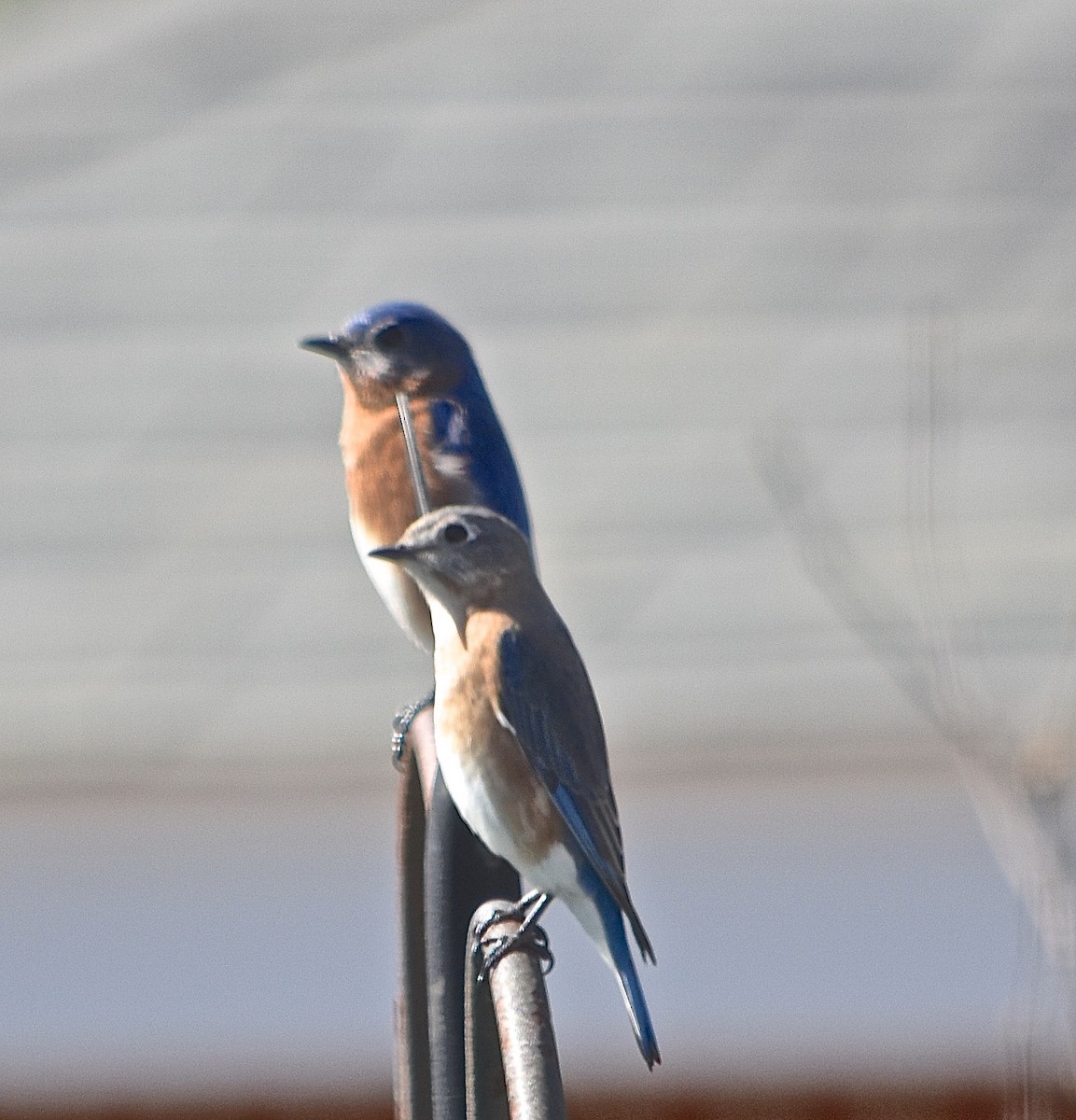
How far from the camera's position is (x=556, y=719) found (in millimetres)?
2111

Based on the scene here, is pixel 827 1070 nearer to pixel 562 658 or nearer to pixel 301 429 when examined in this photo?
pixel 301 429

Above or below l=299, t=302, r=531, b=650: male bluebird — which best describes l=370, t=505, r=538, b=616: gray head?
below

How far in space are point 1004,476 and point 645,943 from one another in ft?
11.1

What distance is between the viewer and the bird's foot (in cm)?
262

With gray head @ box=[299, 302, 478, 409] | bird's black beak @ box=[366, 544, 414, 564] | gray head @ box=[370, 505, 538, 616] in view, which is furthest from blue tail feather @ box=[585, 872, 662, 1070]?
gray head @ box=[299, 302, 478, 409]

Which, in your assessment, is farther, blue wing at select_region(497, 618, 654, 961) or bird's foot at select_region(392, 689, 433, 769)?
bird's foot at select_region(392, 689, 433, 769)

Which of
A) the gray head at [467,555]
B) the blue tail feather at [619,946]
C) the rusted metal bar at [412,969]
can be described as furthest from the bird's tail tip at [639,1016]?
the gray head at [467,555]

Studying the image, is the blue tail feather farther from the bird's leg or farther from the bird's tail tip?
the bird's leg

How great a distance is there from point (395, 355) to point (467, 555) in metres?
1.31

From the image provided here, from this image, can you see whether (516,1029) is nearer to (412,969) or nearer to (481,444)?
(412,969)

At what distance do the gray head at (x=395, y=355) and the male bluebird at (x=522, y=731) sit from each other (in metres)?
0.98

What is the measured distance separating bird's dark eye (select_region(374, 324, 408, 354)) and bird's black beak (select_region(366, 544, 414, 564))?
123 centimetres

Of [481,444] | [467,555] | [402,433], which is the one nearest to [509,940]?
[467,555]

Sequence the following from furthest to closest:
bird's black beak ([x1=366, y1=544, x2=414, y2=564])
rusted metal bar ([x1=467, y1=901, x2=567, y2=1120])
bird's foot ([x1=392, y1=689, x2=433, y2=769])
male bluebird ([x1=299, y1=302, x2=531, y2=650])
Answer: male bluebird ([x1=299, y1=302, x2=531, y2=650])
bird's foot ([x1=392, y1=689, x2=433, y2=769])
bird's black beak ([x1=366, y1=544, x2=414, y2=564])
rusted metal bar ([x1=467, y1=901, x2=567, y2=1120])
